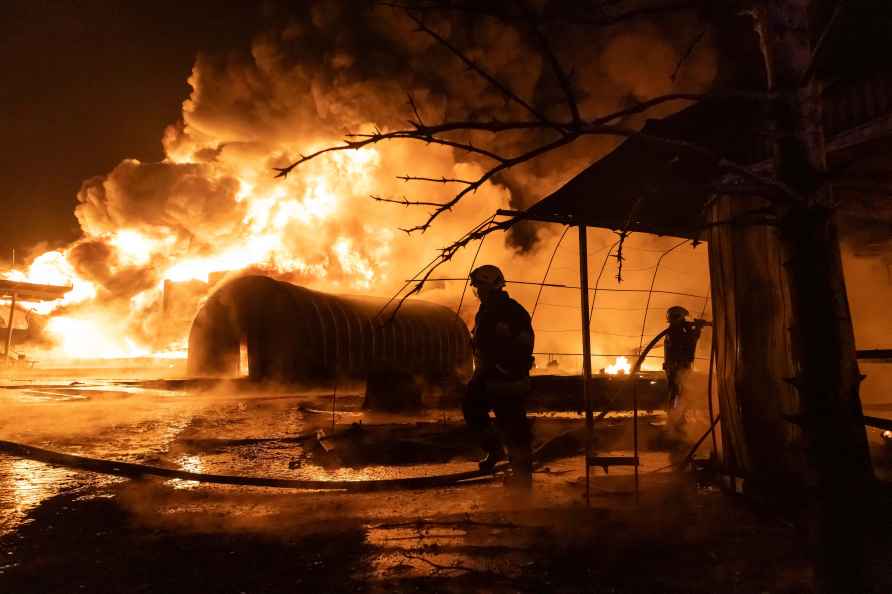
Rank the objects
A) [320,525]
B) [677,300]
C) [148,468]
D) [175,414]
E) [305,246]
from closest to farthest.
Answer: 1. [320,525]
2. [148,468]
3. [175,414]
4. [677,300]
5. [305,246]

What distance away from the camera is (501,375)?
4848 mm

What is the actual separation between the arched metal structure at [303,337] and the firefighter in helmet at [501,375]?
8.82m

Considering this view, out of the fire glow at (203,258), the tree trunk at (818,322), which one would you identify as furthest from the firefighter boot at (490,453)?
the fire glow at (203,258)

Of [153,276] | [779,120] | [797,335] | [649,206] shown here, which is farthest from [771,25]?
[153,276]

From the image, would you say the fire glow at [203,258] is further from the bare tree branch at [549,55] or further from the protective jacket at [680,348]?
the bare tree branch at [549,55]

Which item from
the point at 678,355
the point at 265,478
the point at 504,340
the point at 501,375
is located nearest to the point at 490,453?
the point at 501,375

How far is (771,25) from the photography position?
1933 mm

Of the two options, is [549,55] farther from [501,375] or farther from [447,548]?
[501,375]

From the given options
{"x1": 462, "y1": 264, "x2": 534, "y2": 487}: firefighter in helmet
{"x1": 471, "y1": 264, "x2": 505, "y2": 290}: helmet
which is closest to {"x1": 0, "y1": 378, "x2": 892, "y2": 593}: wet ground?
{"x1": 462, "y1": 264, "x2": 534, "y2": 487}: firefighter in helmet

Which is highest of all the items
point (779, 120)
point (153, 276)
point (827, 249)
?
point (153, 276)

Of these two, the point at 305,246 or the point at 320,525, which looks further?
the point at 305,246

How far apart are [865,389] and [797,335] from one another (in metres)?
10.4

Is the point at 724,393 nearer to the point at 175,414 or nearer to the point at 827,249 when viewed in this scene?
the point at 827,249

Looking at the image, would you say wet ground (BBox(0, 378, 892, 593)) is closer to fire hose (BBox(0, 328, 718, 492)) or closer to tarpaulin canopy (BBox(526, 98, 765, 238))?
fire hose (BBox(0, 328, 718, 492))
